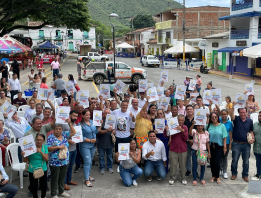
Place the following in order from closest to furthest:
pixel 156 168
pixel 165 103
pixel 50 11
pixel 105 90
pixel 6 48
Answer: pixel 156 168 < pixel 165 103 < pixel 105 90 < pixel 6 48 < pixel 50 11

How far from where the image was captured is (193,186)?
7496mm

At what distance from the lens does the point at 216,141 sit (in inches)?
298

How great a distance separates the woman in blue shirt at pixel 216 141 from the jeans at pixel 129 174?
172cm

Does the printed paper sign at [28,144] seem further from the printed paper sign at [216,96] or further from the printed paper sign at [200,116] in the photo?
the printed paper sign at [216,96]

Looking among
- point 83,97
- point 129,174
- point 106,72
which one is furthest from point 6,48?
point 129,174

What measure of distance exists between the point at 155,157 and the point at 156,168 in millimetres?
298

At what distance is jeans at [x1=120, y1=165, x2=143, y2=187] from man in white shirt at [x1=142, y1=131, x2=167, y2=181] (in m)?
0.27

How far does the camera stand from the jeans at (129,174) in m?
7.47

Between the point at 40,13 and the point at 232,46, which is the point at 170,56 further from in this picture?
the point at 40,13

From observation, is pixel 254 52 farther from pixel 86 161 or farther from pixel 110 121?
pixel 86 161

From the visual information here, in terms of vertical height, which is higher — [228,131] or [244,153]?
[228,131]

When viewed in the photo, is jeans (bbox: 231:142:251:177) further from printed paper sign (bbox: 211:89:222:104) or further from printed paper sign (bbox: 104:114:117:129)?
printed paper sign (bbox: 104:114:117:129)

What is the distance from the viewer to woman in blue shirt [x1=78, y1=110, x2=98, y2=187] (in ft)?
24.9

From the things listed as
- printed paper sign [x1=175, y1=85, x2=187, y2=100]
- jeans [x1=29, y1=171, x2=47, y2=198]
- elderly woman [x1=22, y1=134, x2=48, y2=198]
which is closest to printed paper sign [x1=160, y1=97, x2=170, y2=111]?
printed paper sign [x1=175, y1=85, x2=187, y2=100]
